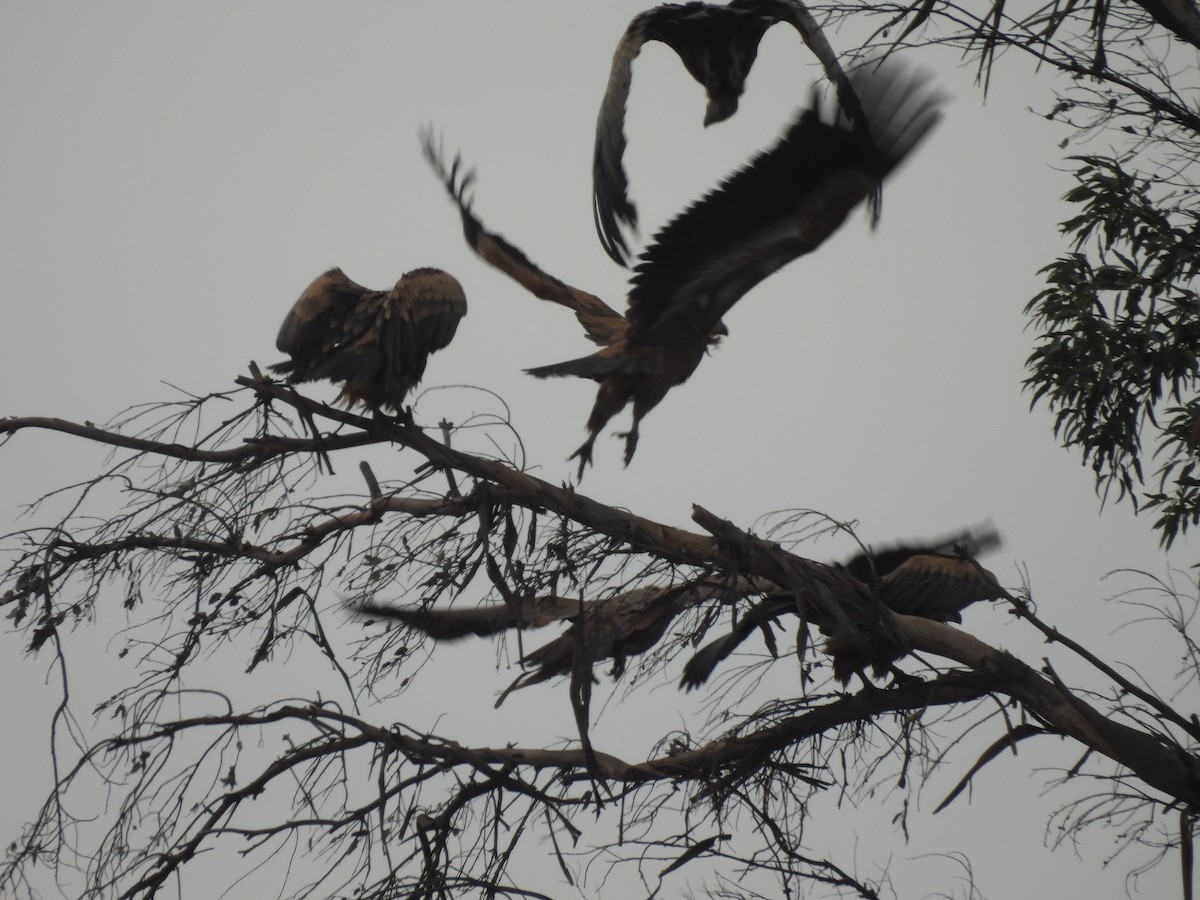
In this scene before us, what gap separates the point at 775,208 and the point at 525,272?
1228 mm

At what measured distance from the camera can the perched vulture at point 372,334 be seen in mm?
3850

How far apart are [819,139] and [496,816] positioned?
2.46 m

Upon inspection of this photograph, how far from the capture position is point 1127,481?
188 inches

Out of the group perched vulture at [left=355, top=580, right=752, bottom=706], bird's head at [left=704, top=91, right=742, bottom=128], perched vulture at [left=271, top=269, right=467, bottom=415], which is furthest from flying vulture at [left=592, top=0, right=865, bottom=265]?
perched vulture at [left=355, top=580, right=752, bottom=706]

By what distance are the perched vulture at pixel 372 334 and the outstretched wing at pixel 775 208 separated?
735mm

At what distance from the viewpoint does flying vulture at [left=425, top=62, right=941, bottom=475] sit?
146 inches

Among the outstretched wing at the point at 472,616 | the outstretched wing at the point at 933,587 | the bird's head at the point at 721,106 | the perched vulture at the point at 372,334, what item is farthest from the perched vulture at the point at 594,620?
the bird's head at the point at 721,106

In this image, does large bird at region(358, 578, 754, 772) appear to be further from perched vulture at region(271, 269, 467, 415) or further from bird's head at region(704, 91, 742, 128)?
bird's head at region(704, 91, 742, 128)

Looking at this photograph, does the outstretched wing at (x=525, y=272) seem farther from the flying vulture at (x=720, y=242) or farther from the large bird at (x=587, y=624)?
the large bird at (x=587, y=624)

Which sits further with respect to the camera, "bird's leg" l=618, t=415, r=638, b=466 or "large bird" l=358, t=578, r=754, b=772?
"bird's leg" l=618, t=415, r=638, b=466

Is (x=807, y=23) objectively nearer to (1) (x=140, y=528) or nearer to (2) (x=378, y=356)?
(2) (x=378, y=356)

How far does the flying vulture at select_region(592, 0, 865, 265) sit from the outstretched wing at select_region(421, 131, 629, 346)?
82 cm

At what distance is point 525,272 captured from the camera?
4816 mm

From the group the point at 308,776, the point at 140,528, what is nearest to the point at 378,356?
the point at 140,528
